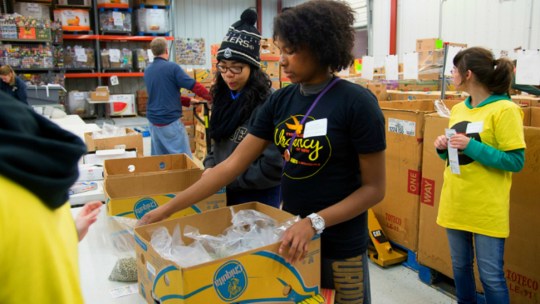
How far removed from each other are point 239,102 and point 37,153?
1283mm

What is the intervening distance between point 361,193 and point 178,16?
31.0 feet

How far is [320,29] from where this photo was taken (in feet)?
3.90

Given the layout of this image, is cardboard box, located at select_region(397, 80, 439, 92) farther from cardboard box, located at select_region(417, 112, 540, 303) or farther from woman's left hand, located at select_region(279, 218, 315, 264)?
woman's left hand, located at select_region(279, 218, 315, 264)

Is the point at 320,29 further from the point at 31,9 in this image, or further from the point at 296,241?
the point at 31,9

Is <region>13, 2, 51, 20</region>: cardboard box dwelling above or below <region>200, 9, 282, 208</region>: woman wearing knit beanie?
above

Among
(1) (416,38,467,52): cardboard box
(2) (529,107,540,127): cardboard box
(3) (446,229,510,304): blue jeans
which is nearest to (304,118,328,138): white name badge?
(3) (446,229,510,304): blue jeans

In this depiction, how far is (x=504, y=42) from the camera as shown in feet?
20.9

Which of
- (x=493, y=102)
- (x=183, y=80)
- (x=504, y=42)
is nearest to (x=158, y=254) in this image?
(x=493, y=102)

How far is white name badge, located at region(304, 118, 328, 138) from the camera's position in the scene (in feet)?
3.86

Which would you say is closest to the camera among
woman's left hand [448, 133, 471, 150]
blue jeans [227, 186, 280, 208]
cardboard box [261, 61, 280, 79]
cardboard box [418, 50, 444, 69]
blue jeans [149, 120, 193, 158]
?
blue jeans [227, 186, 280, 208]

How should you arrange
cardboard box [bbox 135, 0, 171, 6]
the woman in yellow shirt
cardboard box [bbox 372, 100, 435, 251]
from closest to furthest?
the woman in yellow shirt
cardboard box [bbox 372, 100, 435, 251]
cardboard box [bbox 135, 0, 171, 6]

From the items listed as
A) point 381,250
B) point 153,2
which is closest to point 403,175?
point 381,250

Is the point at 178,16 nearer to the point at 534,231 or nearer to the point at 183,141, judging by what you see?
the point at 183,141

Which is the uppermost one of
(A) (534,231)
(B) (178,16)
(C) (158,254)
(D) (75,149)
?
(B) (178,16)
